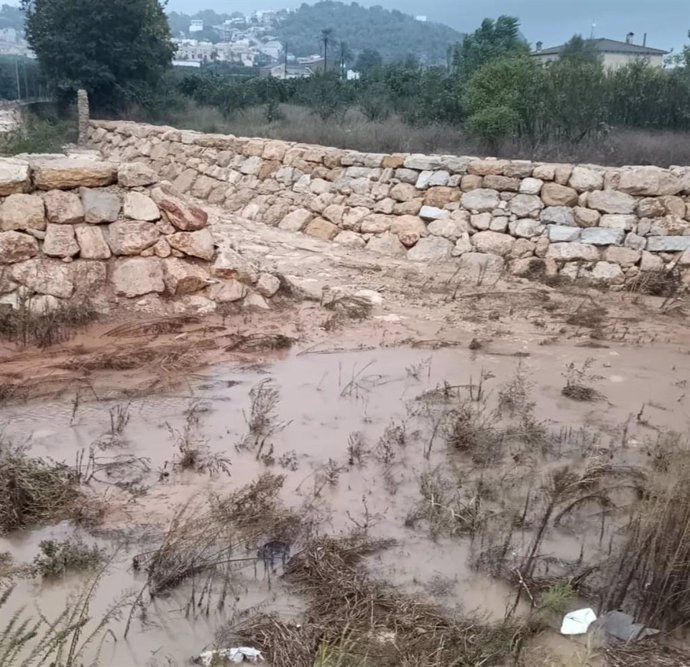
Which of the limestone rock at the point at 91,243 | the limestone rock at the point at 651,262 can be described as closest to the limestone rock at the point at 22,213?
the limestone rock at the point at 91,243

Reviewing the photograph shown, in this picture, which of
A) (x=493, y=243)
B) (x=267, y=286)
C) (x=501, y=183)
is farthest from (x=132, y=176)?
(x=501, y=183)

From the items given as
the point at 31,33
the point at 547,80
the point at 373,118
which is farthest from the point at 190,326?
the point at 31,33

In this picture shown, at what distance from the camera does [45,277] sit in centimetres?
684

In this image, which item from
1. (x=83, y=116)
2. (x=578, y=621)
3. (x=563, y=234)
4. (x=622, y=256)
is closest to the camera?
(x=578, y=621)

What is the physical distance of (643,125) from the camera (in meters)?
13.5

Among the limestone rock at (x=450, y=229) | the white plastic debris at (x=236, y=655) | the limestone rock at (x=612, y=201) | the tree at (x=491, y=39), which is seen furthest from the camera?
the tree at (x=491, y=39)

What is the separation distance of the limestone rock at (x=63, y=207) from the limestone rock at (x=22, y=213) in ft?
0.23

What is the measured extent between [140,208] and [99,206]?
371 mm

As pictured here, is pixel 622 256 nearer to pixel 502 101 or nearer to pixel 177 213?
pixel 502 101

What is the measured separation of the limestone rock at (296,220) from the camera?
440 inches

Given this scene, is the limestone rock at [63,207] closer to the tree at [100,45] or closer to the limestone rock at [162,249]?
the limestone rock at [162,249]

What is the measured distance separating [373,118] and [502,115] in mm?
4839

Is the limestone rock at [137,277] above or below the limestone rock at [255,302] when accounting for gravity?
above

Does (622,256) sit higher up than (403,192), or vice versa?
(403,192)
